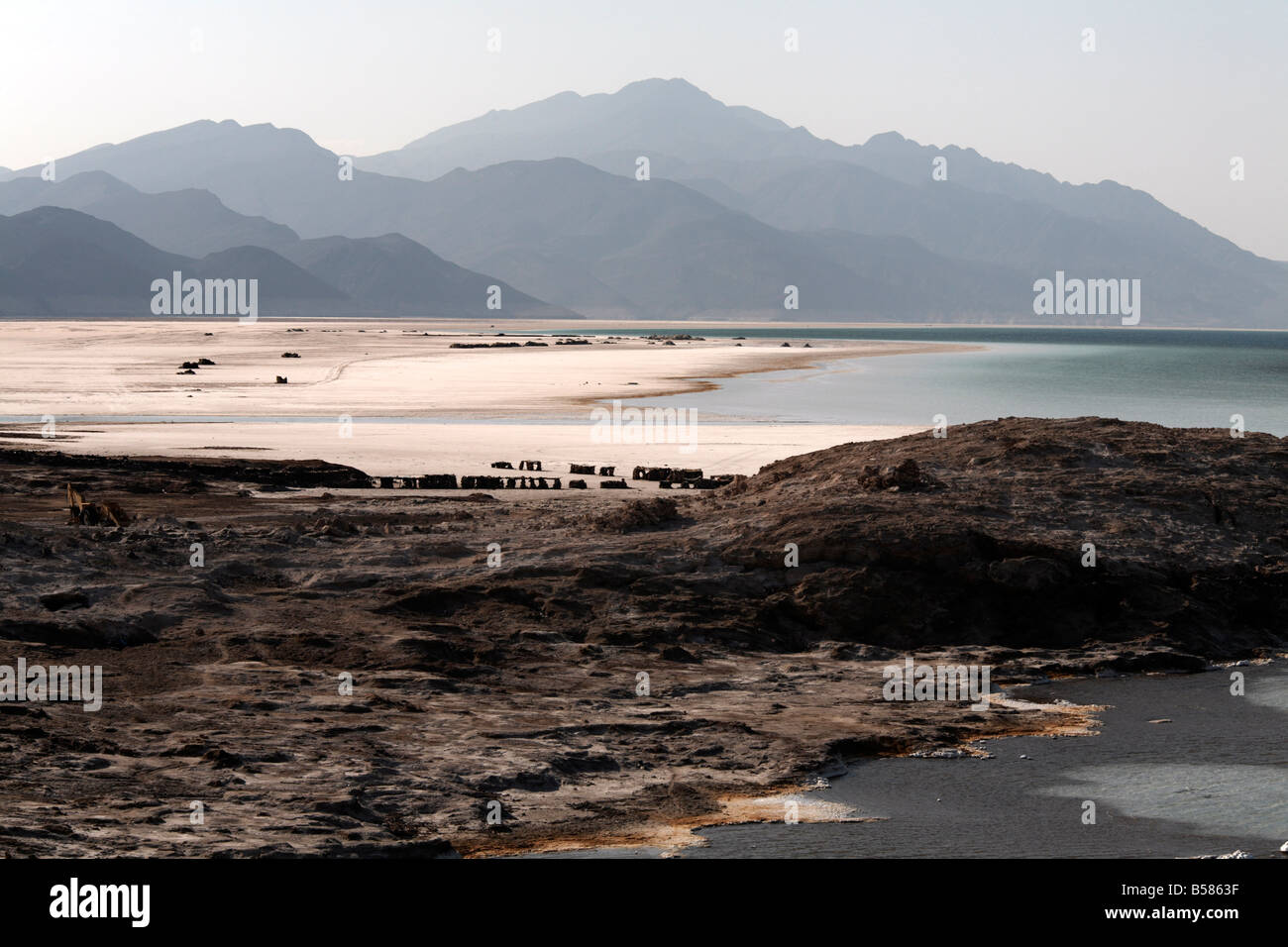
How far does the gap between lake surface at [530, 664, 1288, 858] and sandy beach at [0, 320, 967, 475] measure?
17220 millimetres

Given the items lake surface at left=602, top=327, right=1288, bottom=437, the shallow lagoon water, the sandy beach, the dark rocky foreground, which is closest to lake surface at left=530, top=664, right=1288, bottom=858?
the shallow lagoon water

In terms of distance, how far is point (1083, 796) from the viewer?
33.7 feet

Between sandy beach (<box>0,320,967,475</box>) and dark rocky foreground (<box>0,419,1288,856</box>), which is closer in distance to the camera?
dark rocky foreground (<box>0,419,1288,856</box>)

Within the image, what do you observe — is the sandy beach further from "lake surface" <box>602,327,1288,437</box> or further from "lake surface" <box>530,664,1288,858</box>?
"lake surface" <box>530,664,1288,858</box>

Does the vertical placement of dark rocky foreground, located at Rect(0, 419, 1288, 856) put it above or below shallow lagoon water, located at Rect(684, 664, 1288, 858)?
above

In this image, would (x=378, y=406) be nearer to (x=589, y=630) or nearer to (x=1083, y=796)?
(x=589, y=630)

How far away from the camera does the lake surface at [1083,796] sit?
914 centimetres

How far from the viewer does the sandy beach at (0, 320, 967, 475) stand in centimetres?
3147

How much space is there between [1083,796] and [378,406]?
36413 mm

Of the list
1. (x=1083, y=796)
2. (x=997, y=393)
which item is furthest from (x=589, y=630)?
(x=997, y=393)

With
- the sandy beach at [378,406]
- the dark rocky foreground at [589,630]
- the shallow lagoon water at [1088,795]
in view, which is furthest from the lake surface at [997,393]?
the shallow lagoon water at [1088,795]

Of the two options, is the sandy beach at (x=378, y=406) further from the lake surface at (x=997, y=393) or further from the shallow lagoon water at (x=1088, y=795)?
the shallow lagoon water at (x=1088, y=795)

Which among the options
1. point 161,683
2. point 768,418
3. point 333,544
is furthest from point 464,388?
point 161,683

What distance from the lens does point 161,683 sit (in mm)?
11391
